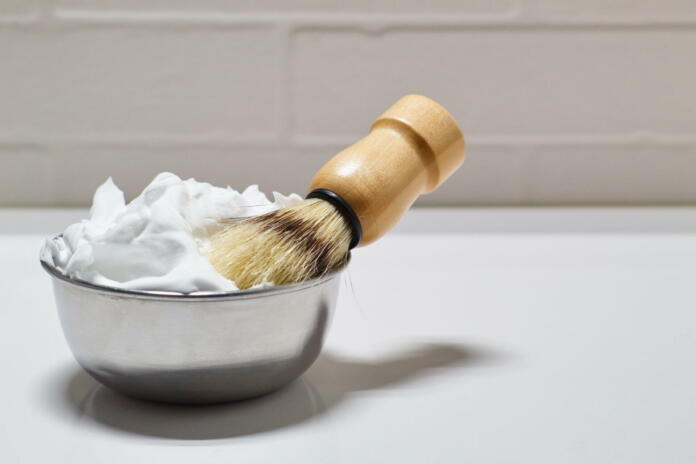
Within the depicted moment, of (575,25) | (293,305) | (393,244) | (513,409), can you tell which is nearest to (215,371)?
(293,305)

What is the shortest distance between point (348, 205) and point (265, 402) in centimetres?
16

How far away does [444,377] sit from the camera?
0.68m

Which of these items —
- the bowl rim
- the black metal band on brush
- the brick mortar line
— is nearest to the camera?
the bowl rim

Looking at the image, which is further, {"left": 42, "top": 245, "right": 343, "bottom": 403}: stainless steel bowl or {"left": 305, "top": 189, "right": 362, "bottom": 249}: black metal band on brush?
{"left": 305, "top": 189, "right": 362, "bottom": 249}: black metal band on brush

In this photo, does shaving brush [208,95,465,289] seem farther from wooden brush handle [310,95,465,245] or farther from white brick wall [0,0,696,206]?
white brick wall [0,0,696,206]

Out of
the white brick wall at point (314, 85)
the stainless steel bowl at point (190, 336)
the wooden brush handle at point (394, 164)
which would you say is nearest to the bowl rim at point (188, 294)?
the stainless steel bowl at point (190, 336)

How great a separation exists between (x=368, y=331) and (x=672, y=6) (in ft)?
2.51

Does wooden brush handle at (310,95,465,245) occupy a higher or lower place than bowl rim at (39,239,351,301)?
higher

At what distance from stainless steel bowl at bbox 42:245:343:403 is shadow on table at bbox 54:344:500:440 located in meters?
0.01

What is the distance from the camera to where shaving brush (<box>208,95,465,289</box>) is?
0.60m

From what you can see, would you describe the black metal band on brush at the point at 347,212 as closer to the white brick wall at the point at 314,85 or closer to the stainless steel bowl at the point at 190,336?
the stainless steel bowl at the point at 190,336

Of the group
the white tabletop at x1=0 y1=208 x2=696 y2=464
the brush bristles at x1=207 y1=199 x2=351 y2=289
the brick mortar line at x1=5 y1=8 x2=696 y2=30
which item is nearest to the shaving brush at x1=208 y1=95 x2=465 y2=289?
the brush bristles at x1=207 y1=199 x2=351 y2=289

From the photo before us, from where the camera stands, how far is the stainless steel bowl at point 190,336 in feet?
1.79

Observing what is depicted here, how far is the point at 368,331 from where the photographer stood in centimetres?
79
